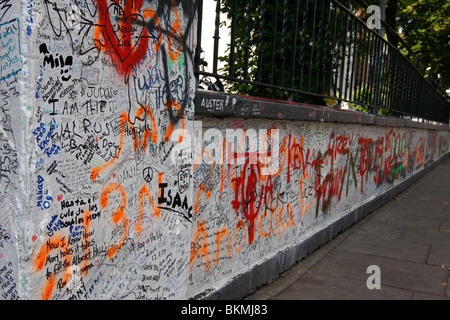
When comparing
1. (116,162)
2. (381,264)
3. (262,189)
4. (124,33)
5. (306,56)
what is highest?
(306,56)

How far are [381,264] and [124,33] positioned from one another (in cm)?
379

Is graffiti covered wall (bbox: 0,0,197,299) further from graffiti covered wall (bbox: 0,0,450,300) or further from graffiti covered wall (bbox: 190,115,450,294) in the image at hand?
graffiti covered wall (bbox: 190,115,450,294)

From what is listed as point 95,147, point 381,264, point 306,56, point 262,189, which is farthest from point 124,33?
point 381,264

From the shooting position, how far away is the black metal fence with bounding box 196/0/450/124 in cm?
377

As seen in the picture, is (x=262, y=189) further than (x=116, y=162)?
Yes

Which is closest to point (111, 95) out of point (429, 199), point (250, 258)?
point (250, 258)

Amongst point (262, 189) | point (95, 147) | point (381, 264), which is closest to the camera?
point (95, 147)

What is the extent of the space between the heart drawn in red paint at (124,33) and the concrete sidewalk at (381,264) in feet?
7.34

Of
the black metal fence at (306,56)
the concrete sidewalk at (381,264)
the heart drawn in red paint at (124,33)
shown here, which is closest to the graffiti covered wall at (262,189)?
the concrete sidewalk at (381,264)

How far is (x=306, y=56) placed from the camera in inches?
206

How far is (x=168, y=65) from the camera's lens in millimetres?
2613

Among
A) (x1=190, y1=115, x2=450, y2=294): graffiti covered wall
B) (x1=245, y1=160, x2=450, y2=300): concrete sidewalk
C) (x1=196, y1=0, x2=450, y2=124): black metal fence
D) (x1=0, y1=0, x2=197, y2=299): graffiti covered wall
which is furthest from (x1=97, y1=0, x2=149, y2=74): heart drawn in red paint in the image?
(x1=245, y1=160, x2=450, y2=300): concrete sidewalk

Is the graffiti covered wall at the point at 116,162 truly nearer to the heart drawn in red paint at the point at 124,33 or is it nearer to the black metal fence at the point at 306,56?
the heart drawn in red paint at the point at 124,33

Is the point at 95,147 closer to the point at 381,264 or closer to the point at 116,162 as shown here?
the point at 116,162
